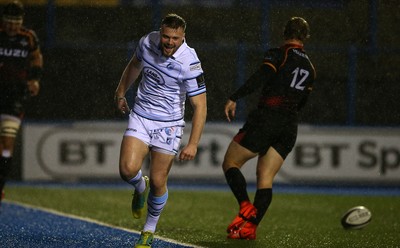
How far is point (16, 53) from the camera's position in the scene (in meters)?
11.1

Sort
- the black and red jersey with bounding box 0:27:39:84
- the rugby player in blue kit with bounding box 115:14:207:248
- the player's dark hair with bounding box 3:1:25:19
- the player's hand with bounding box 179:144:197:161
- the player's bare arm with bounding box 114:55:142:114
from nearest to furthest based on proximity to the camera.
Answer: the player's hand with bounding box 179:144:197:161
the rugby player in blue kit with bounding box 115:14:207:248
the player's bare arm with bounding box 114:55:142:114
the player's dark hair with bounding box 3:1:25:19
the black and red jersey with bounding box 0:27:39:84

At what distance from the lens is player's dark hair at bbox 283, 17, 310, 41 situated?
29.4 ft

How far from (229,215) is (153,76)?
154 inches

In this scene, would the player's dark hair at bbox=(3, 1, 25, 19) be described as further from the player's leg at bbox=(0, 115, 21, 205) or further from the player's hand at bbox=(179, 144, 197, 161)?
the player's hand at bbox=(179, 144, 197, 161)

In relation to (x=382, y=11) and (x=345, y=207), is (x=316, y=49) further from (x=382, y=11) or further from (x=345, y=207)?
(x=345, y=207)

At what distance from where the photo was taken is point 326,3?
1655 cm

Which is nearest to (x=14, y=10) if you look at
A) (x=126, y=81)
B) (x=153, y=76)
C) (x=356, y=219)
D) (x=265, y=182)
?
(x=126, y=81)

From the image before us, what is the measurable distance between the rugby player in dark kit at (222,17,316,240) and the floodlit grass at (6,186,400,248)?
339 millimetres

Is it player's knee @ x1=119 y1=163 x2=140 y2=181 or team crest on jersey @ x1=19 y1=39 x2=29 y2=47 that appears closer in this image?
player's knee @ x1=119 y1=163 x2=140 y2=181

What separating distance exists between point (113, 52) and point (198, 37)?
4.83ft

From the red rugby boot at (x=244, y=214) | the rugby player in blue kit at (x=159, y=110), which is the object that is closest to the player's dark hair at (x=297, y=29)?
the rugby player in blue kit at (x=159, y=110)

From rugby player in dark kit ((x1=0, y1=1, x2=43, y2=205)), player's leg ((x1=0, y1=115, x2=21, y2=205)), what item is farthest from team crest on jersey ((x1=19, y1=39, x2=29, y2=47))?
player's leg ((x1=0, y1=115, x2=21, y2=205))

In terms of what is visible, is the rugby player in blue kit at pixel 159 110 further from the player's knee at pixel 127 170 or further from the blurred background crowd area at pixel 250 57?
the blurred background crowd area at pixel 250 57

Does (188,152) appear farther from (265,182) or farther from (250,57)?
(250,57)
